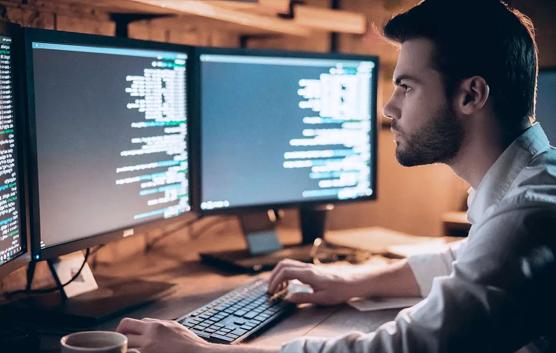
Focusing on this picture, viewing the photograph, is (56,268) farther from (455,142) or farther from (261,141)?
(455,142)

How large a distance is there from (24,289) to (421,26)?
3.04 feet

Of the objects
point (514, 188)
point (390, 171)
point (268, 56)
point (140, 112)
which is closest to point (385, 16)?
point (390, 171)

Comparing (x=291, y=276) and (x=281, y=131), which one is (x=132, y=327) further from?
(x=281, y=131)

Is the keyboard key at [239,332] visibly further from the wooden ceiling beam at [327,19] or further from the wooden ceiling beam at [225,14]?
the wooden ceiling beam at [327,19]

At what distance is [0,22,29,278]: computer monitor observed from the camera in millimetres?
1081

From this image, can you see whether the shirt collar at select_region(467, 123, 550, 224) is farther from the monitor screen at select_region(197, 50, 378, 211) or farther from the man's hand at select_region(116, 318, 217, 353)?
the monitor screen at select_region(197, 50, 378, 211)

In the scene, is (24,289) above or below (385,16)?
below

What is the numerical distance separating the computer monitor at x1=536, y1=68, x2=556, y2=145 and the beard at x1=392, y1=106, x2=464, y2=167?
740 millimetres

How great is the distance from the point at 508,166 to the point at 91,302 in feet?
2.57

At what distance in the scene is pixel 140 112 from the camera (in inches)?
55.3

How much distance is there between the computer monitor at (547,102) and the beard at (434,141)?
74cm

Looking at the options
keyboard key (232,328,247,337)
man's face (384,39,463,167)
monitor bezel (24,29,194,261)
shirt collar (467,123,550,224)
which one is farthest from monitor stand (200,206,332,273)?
shirt collar (467,123,550,224)

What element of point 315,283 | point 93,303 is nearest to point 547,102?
point 315,283

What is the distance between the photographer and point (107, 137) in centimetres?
133
